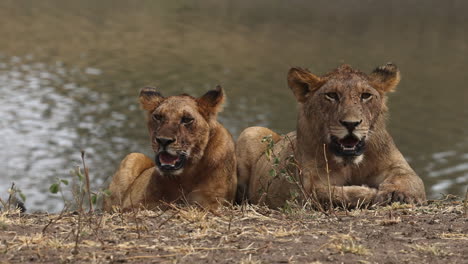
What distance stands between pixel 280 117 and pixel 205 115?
21.2m

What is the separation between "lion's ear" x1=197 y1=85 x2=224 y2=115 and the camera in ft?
25.4

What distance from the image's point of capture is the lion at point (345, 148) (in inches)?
271

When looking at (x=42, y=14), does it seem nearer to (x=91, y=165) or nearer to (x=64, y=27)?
(x=64, y=27)

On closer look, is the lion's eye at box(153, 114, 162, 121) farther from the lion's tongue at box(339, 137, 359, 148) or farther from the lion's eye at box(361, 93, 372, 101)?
the lion's eye at box(361, 93, 372, 101)

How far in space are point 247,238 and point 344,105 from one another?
Answer: 1982mm

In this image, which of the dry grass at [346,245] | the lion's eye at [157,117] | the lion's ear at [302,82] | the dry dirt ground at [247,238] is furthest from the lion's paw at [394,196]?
the lion's eye at [157,117]

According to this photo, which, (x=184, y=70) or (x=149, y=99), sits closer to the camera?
(x=149, y=99)

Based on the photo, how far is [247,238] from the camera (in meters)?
5.39

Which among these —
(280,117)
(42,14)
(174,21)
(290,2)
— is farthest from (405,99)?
(290,2)

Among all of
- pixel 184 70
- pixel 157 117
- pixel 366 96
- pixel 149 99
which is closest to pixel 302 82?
pixel 366 96

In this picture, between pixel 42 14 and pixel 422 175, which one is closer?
pixel 422 175

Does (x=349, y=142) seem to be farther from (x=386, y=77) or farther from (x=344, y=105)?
(x=386, y=77)

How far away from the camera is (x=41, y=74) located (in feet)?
114

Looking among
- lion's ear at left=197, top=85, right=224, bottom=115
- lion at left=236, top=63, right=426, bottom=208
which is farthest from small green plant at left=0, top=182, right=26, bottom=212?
lion at left=236, top=63, right=426, bottom=208
